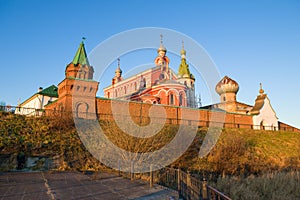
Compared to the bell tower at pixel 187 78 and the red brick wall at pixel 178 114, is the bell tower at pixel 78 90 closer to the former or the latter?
the red brick wall at pixel 178 114

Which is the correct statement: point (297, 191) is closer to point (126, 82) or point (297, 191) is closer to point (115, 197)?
point (115, 197)

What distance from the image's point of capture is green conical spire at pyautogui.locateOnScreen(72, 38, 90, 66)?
24.6 meters

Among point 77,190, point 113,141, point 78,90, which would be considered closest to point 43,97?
point 78,90

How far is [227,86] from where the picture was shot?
33781 mm

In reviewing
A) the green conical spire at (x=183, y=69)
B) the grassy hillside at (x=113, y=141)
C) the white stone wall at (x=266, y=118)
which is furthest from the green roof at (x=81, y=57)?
the white stone wall at (x=266, y=118)

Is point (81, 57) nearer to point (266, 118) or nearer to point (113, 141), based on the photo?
point (113, 141)

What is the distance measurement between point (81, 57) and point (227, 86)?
20.6 metres

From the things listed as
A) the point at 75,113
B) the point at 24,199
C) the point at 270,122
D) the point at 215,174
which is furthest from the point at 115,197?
the point at 270,122

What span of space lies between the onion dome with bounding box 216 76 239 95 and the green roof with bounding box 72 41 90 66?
64.4 feet

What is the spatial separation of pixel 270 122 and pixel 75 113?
2543 cm

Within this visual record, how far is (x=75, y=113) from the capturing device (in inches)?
772

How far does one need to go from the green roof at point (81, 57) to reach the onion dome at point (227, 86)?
1961cm

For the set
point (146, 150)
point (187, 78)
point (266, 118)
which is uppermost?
point (187, 78)

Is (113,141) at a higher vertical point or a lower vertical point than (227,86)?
lower
